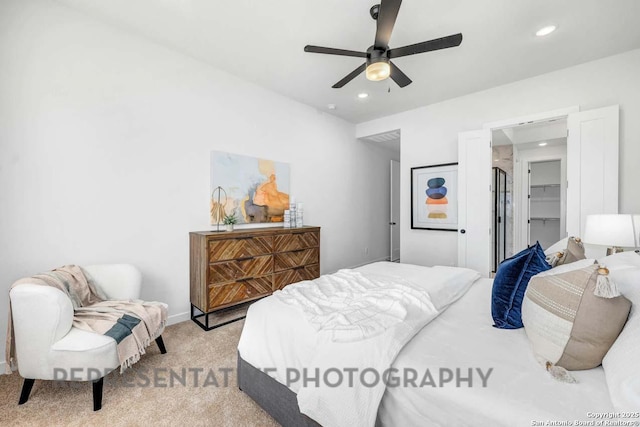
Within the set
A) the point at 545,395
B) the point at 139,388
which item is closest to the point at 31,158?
the point at 139,388

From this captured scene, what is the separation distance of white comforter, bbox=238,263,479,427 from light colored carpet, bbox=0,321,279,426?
1.18 feet

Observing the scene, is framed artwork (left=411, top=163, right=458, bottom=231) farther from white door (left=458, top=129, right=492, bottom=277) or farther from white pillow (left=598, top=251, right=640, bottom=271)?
white pillow (left=598, top=251, right=640, bottom=271)

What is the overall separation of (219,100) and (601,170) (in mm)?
4315

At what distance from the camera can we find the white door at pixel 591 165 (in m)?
2.84

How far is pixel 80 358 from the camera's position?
1.63 m

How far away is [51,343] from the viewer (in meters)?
1.62

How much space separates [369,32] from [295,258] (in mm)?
2603

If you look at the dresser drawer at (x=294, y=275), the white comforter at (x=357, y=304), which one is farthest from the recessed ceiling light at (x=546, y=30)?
the dresser drawer at (x=294, y=275)

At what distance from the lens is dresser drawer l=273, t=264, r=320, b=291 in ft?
10.9

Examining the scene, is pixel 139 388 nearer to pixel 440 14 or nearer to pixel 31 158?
pixel 31 158

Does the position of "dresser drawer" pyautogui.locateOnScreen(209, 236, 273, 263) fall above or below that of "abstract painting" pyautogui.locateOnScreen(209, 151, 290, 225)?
below

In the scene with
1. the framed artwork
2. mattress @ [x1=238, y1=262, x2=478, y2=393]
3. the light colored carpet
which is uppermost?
the framed artwork

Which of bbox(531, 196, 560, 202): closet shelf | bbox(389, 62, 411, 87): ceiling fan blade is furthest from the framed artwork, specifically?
bbox(531, 196, 560, 202): closet shelf

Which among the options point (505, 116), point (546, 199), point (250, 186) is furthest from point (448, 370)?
point (546, 199)
